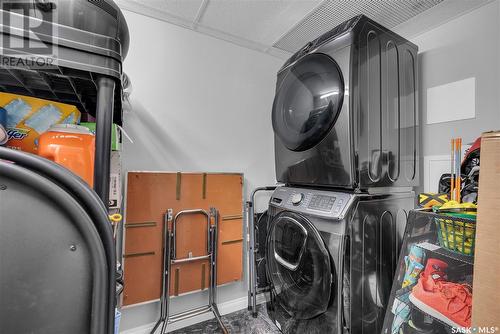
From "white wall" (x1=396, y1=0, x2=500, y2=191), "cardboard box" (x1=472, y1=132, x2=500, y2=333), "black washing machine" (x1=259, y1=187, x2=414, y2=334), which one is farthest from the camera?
"white wall" (x1=396, y1=0, x2=500, y2=191)

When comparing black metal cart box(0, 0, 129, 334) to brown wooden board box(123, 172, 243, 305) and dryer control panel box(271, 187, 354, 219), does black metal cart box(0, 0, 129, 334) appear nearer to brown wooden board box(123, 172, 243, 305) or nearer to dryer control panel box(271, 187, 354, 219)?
dryer control panel box(271, 187, 354, 219)

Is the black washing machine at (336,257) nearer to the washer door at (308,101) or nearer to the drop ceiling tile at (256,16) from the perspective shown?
the washer door at (308,101)

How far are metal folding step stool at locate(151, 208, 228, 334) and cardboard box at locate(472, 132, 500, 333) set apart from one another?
→ 172 cm

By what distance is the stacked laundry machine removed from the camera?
1319 millimetres

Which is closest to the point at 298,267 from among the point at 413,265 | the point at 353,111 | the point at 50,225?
the point at 413,265

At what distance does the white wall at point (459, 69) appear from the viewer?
1604 millimetres

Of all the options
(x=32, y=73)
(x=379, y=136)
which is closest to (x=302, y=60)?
(x=379, y=136)

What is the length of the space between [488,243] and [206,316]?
224cm

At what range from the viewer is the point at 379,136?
1480mm

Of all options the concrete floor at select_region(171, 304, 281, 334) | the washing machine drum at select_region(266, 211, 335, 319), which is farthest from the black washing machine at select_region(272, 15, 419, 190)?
the concrete floor at select_region(171, 304, 281, 334)

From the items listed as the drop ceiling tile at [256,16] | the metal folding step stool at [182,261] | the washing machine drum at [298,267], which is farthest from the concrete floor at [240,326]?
the drop ceiling tile at [256,16]

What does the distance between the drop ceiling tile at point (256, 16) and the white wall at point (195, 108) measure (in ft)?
0.79

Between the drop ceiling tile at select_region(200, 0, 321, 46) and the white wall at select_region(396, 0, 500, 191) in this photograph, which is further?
the drop ceiling tile at select_region(200, 0, 321, 46)

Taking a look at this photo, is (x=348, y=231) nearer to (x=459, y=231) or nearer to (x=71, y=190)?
(x=459, y=231)
